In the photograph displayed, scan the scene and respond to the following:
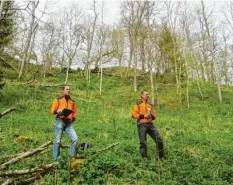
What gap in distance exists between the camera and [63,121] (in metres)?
7.81

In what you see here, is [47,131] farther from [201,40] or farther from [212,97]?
[201,40]

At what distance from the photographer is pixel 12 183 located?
230 inches

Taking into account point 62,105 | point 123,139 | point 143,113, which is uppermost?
point 62,105

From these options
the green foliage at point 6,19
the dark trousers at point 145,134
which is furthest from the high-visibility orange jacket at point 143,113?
the green foliage at point 6,19

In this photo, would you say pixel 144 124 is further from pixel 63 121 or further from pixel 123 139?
pixel 123 139

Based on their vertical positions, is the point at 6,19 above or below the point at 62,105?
above

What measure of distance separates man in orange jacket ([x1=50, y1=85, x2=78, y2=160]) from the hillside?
1.08 feet

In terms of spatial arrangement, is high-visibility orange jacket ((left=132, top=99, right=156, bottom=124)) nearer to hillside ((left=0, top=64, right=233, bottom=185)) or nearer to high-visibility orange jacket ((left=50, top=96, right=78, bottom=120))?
hillside ((left=0, top=64, right=233, bottom=185))

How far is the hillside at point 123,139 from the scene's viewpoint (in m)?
6.88

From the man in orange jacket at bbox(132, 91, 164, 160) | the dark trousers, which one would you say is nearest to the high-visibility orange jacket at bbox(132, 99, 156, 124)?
→ the man in orange jacket at bbox(132, 91, 164, 160)

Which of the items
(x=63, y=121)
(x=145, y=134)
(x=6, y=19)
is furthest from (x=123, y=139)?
(x=6, y=19)

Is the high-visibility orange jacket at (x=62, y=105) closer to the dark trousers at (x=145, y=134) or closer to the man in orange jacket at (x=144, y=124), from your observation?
the man in orange jacket at (x=144, y=124)

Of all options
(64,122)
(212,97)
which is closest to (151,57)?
(212,97)

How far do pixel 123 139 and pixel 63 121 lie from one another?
520 centimetres
